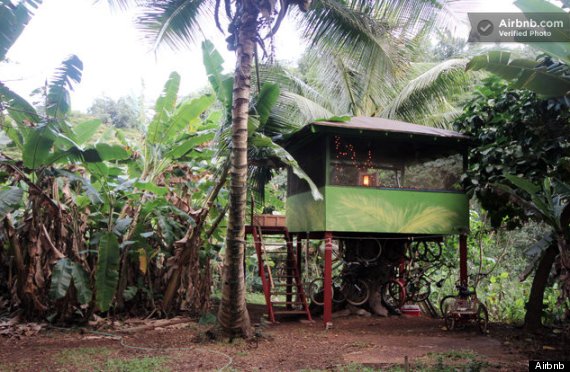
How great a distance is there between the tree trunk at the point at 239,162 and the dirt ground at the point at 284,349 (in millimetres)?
847

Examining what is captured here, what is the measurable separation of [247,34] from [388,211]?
4.88 meters

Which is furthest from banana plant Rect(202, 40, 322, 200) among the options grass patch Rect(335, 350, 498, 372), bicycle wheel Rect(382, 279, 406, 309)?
bicycle wheel Rect(382, 279, 406, 309)

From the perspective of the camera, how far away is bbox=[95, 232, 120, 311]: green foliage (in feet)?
28.3

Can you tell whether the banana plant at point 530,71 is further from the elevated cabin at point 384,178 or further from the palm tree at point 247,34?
the elevated cabin at point 384,178

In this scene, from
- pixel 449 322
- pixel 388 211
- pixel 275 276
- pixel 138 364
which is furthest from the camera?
pixel 275 276

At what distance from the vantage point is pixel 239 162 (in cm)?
789

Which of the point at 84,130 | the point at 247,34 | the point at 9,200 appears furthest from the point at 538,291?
the point at 9,200

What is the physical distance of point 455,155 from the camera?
11562mm

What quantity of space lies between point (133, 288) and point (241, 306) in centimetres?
348

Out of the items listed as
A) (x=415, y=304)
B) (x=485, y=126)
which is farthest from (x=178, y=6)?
(x=415, y=304)

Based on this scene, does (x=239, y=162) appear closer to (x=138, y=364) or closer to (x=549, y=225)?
(x=138, y=364)

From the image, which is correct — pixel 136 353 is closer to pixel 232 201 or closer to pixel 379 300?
pixel 232 201

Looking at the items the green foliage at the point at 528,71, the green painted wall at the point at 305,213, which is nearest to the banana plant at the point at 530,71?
the green foliage at the point at 528,71

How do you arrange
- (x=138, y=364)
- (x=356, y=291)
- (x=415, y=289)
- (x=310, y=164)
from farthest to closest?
(x=356, y=291) → (x=415, y=289) → (x=310, y=164) → (x=138, y=364)
